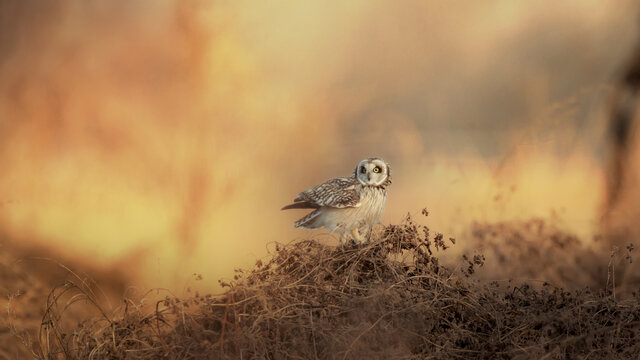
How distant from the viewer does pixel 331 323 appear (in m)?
3.47

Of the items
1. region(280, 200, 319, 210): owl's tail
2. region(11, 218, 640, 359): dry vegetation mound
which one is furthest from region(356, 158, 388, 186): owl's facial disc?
region(11, 218, 640, 359): dry vegetation mound

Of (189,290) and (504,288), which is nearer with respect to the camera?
(189,290)

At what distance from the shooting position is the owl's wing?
5219mm

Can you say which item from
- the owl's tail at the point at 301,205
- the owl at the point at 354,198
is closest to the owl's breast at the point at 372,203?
the owl at the point at 354,198

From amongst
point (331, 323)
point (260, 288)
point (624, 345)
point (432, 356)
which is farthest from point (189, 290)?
point (624, 345)

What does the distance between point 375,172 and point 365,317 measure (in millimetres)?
1911

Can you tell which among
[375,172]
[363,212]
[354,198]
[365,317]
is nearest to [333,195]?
[354,198]

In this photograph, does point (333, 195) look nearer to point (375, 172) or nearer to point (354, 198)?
point (354, 198)

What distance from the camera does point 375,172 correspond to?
5191mm

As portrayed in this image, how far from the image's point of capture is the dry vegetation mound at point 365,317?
3383 mm

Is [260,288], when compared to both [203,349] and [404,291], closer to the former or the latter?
[203,349]

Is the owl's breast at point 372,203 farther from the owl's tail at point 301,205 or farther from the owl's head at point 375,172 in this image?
the owl's tail at point 301,205

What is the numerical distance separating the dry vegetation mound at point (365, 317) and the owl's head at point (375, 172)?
1151 mm

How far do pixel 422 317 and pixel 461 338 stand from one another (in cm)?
26
